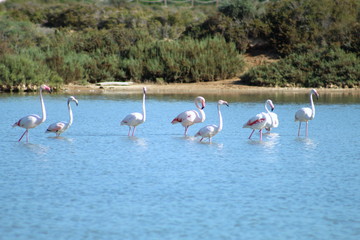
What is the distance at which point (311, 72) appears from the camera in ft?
96.5

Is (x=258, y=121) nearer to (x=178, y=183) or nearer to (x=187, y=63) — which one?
(x=178, y=183)

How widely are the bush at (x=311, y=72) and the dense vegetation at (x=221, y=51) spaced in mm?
43

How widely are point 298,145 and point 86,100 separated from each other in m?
11.8

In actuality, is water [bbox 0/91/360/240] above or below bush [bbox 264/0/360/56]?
below

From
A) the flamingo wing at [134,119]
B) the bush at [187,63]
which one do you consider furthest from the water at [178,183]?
the bush at [187,63]

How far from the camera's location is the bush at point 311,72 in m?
28.9

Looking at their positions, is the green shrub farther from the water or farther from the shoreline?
the water

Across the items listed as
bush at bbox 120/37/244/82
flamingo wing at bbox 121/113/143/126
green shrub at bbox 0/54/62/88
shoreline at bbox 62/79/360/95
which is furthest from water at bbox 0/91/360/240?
bush at bbox 120/37/244/82

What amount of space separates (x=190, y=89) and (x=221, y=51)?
3.25 metres

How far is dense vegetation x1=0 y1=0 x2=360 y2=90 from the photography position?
2909 cm

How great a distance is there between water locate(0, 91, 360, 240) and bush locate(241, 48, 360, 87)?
11163mm

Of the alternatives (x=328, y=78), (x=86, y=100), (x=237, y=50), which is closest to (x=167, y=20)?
(x=237, y=50)

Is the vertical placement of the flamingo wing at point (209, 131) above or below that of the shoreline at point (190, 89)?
below

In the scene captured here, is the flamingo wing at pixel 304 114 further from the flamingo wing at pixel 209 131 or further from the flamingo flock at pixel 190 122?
the flamingo wing at pixel 209 131
